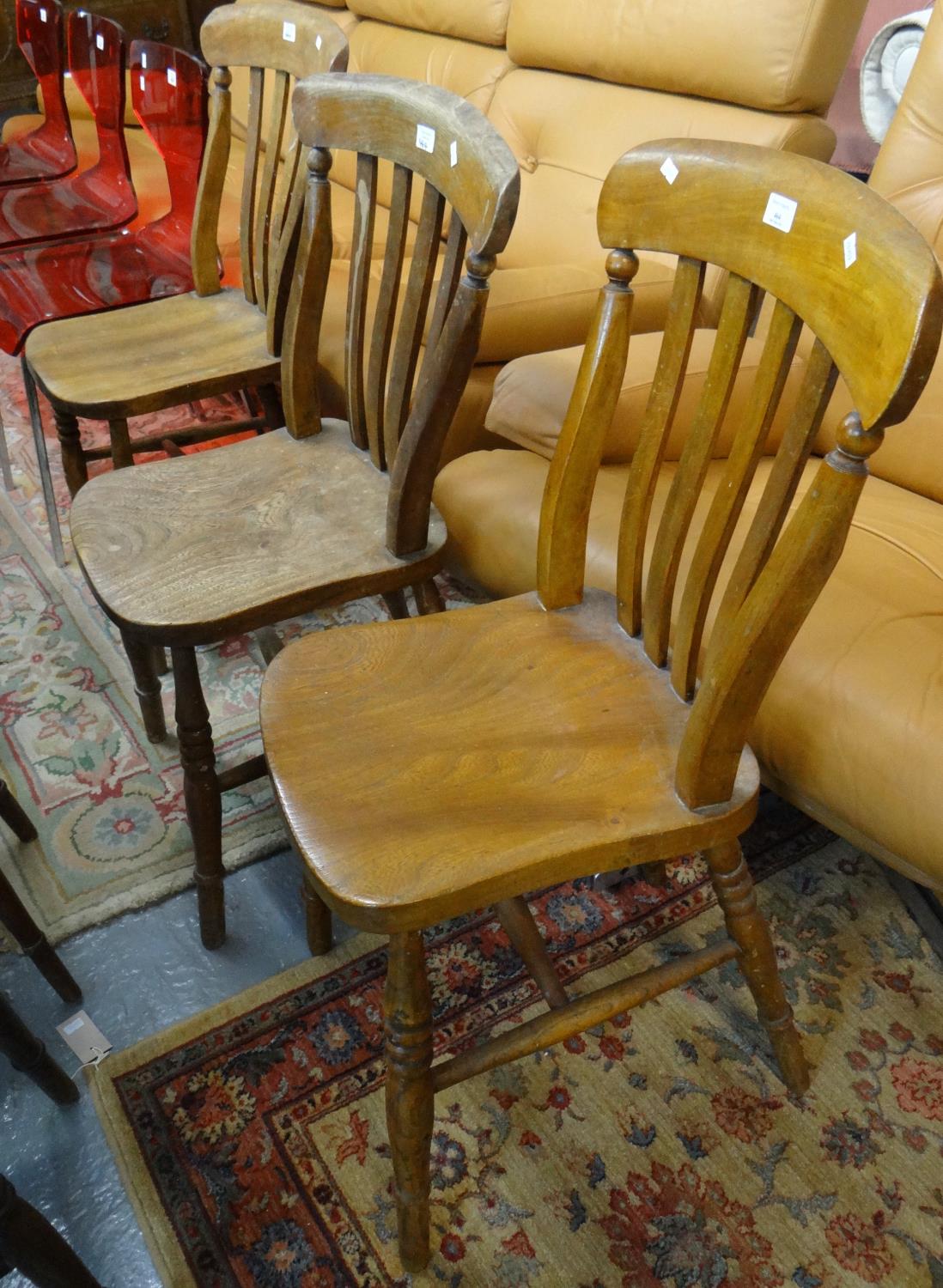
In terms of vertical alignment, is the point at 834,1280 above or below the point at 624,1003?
below

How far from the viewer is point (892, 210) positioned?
645 millimetres

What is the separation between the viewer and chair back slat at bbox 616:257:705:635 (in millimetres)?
839

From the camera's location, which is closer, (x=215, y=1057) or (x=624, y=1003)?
(x=624, y=1003)

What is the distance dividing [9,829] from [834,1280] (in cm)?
120

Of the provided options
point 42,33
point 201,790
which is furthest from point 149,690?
point 42,33

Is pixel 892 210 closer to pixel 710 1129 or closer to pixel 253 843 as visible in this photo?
pixel 710 1129

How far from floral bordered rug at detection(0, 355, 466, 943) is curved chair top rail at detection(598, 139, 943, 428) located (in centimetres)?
98

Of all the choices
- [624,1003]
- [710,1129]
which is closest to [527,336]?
[624,1003]

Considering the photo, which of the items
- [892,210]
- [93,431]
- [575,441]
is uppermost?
[892,210]

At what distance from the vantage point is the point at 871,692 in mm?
1039

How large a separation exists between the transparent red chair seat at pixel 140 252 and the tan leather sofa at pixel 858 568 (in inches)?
28.9

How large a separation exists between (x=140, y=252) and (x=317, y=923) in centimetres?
140

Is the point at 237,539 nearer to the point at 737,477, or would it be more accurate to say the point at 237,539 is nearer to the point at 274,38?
the point at 737,477

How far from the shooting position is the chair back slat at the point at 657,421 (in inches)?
33.0
